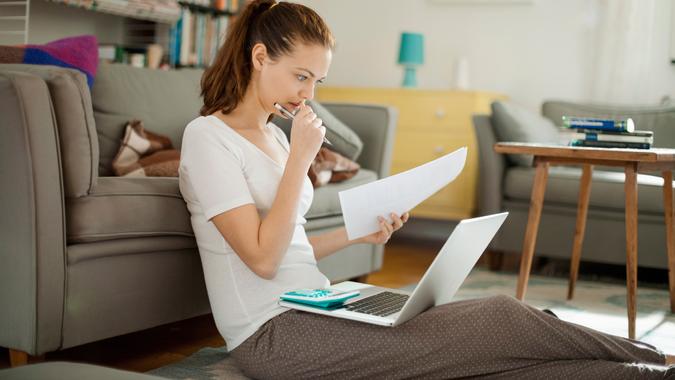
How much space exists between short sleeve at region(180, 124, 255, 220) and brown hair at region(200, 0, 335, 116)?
0.42 feet

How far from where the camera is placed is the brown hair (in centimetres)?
164

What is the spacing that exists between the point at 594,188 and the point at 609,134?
91 cm

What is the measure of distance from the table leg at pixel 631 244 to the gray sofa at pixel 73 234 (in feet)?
3.94

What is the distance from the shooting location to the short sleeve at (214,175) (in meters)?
1.55

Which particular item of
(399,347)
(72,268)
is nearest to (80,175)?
(72,268)

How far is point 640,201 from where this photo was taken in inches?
133

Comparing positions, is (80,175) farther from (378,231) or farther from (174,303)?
(378,231)

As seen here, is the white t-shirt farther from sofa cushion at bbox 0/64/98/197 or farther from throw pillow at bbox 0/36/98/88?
throw pillow at bbox 0/36/98/88

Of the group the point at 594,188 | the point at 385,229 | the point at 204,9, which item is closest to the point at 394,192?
the point at 385,229

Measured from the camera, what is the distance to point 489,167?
3637mm

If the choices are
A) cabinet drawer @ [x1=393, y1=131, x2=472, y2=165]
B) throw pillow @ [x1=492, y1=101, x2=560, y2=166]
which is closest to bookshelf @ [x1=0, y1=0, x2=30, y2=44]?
cabinet drawer @ [x1=393, y1=131, x2=472, y2=165]

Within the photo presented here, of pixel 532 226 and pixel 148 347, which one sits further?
pixel 532 226

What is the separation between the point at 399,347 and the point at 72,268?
0.73 m

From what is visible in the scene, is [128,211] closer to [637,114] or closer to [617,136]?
[617,136]
